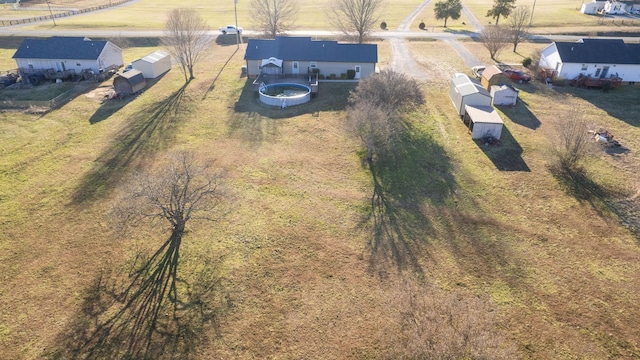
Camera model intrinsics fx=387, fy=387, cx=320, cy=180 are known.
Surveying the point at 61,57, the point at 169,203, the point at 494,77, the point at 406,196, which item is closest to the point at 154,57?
the point at 61,57

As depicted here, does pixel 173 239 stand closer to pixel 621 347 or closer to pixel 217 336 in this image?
pixel 217 336

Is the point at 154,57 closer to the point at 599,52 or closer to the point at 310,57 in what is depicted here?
the point at 310,57

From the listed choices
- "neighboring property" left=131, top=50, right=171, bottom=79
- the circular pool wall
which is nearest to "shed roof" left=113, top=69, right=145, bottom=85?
"neighboring property" left=131, top=50, right=171, bottom=79

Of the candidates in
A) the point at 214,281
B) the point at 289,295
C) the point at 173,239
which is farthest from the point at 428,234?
the point at 173,239

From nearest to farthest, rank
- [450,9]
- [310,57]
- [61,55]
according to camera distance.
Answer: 1. [310,57]
2. [61,55]
3. [450,9]

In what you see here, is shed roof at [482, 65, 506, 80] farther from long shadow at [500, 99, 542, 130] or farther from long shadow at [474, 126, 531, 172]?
long shadow at [474, 126, 531, 172]

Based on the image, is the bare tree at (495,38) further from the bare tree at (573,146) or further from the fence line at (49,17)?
the fence line at (49,17)
